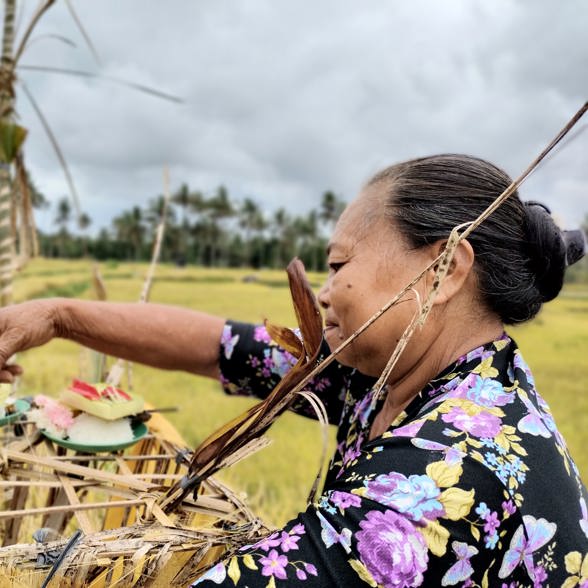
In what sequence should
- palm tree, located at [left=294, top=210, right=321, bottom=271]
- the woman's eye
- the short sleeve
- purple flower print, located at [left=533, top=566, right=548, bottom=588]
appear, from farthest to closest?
palm tree, located at [left=294, top=210, right=321, bottom=271]
the short sleeve
the woman's eye
purple flower print, located at [left=533, top=566, right=548, bottom=588]

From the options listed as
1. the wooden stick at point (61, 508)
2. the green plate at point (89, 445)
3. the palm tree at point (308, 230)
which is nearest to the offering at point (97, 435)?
the green plate at point (89, 445)

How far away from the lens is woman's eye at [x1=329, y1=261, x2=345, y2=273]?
96 cm

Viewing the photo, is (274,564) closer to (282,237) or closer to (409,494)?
(409,494)

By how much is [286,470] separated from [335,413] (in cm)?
243

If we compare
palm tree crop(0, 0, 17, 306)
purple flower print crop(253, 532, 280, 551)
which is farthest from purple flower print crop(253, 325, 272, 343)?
palm tree crop(0, 0, 17, 306)

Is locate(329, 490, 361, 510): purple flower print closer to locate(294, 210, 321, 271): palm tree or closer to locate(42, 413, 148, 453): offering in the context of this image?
locate(42, 413, 148, 453): offering

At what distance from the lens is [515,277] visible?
91 cm


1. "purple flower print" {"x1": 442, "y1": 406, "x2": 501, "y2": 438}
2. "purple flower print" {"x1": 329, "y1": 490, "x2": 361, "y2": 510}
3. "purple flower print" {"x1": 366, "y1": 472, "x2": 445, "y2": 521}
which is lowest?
"purple flower print" {"x1": 329, "y1": 490, "x2": 361, "y2": 510}

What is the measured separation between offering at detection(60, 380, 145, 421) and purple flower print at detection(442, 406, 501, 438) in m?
0.73

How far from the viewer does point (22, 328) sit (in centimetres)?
127

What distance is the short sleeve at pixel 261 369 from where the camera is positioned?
1.36 metres

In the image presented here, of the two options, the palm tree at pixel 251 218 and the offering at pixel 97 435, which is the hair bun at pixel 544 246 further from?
the palm tree at pixel 251 218

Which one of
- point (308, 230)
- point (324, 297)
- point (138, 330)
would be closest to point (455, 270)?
point (324, 297)

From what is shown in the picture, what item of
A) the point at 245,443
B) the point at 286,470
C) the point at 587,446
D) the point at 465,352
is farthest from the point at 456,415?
the point at 587,446
